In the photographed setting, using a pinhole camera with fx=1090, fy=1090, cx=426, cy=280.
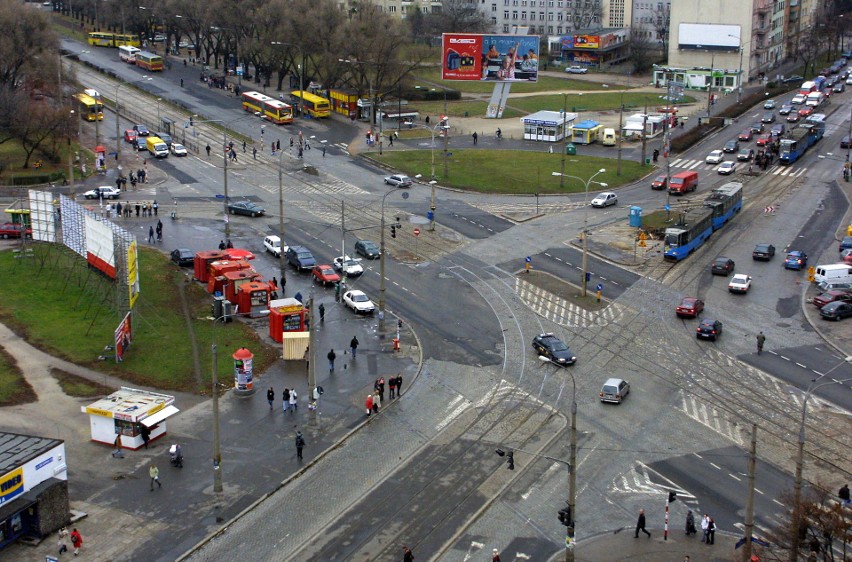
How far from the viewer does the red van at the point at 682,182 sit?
101188 millimetres

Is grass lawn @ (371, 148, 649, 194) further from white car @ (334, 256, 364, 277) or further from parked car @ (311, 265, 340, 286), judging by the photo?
parked car @ (311, 265, 340, 286)

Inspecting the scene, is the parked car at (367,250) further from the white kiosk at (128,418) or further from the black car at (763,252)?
the white kiosk at (128,418)

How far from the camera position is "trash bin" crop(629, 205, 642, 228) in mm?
90250

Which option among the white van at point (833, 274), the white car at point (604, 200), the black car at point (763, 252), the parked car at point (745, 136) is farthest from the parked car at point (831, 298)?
the parked car at point (745, 136)

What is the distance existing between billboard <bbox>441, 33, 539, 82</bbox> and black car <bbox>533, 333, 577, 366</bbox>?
79013 mm

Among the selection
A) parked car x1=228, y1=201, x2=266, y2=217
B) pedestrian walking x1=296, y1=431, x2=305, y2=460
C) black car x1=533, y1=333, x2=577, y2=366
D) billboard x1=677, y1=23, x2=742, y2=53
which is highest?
billboard x1=677, y1=23, x2=742, y2=53

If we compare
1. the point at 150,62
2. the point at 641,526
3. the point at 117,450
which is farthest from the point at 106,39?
the point at 641,526

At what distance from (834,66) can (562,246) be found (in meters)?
105

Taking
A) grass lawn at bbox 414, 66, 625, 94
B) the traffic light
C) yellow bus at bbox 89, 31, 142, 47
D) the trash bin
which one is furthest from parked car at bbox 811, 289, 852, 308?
yellow bus at bbox 89, 31, 142, 47

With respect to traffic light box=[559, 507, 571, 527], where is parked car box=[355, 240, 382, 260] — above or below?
above

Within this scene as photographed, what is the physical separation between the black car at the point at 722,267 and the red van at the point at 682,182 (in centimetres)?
2165

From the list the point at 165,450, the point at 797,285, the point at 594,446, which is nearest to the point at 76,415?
the point at 165,450

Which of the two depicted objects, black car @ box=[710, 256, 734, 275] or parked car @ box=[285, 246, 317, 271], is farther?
black car @ box=[710, 256, 734, 275]

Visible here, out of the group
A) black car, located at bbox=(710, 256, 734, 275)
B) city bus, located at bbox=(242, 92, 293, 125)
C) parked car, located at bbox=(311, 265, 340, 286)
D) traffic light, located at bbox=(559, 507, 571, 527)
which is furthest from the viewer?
city bus, located at bbox=(242, 92, 293, 125)
